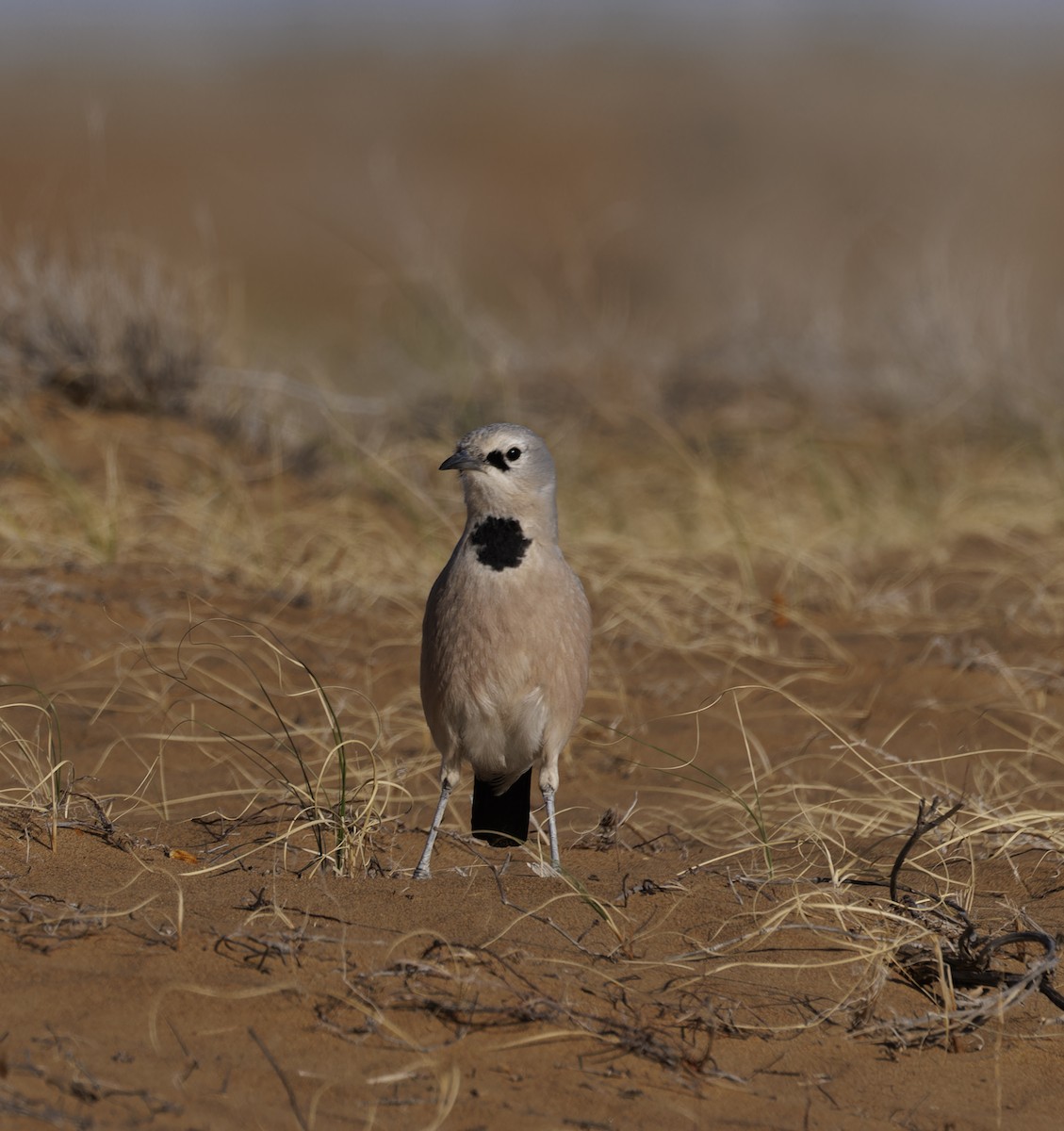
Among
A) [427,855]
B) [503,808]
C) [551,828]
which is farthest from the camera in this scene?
[503,808]

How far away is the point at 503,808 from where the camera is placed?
4289mm

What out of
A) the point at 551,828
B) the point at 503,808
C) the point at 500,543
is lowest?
the point at 503,808

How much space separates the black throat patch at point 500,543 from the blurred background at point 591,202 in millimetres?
2993

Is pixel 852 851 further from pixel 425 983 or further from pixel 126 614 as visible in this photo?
pixel 126 614

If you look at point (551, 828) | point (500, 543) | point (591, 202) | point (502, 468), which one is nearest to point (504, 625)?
point (500, 543)

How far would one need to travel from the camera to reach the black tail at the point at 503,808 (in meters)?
4.27

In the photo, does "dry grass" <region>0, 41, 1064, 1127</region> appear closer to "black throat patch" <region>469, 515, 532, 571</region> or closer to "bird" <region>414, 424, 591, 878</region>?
"bird" <region>414, 424, 591, 878</region>

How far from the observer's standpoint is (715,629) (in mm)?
6258

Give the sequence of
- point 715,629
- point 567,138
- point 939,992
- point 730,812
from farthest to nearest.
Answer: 1. point 567,138
2. point 715,629
3. point 730,812
4. point 939,992

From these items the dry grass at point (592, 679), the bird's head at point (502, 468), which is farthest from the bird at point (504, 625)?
the dry grass at point (592, 679)

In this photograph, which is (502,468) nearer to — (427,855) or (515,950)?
(427,855)

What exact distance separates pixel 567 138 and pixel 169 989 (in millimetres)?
39867

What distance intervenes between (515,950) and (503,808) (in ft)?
4.10

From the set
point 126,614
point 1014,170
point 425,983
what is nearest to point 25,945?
point 425,983
